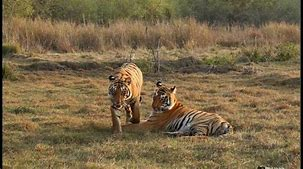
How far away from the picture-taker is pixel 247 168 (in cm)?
543

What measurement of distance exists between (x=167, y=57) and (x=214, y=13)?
1399 cm

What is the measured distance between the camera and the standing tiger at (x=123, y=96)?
22.7 ft

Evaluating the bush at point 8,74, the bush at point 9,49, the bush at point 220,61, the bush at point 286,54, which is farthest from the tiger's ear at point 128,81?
the bush at point 286,54

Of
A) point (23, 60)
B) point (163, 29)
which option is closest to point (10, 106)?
point (23, 60)

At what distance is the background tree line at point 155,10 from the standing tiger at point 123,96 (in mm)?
13763

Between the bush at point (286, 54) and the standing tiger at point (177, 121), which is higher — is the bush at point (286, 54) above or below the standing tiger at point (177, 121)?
above

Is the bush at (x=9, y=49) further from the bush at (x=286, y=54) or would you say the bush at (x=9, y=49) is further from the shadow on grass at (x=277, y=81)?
the bush at (x=286, y=54)

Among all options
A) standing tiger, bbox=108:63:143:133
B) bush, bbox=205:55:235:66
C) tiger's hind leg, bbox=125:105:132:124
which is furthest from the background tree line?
standing tiger, bbox=108:63:143:133

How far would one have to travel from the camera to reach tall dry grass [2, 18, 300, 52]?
733 inches

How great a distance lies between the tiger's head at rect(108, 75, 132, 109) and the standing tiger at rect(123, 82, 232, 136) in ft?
1.12

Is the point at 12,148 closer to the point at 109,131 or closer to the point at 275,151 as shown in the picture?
the point at 109,131

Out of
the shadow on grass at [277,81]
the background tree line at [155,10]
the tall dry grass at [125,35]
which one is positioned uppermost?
the background tree line at [155,10]

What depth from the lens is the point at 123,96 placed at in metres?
6.96

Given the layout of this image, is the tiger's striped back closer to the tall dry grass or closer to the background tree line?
the tall dry grass
